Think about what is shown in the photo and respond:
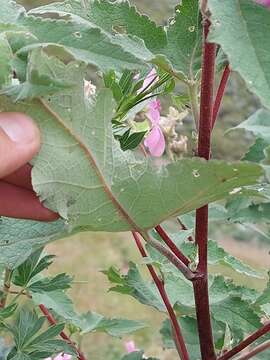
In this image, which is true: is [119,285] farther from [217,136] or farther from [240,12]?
[217,136]

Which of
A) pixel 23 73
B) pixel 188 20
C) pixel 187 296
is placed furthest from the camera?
pixel 187 296

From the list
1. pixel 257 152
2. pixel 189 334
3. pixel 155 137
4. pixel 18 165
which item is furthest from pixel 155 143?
pixel 18 165

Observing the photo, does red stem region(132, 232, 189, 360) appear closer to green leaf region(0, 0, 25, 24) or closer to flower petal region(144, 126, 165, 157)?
flower petal region(144, 126, 165, 157)

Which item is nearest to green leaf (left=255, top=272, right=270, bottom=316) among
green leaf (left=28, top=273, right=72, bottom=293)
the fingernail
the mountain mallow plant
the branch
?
the mountain mallow plant

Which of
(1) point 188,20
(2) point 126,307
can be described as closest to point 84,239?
(2) point 126,307

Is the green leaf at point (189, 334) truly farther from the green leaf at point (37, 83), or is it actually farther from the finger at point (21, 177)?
the green leaf at point (37, 83)

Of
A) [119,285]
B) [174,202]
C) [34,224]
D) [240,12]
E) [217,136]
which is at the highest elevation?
[240,12]

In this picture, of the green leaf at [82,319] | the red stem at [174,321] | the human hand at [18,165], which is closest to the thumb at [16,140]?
the human hand at [18,165]
